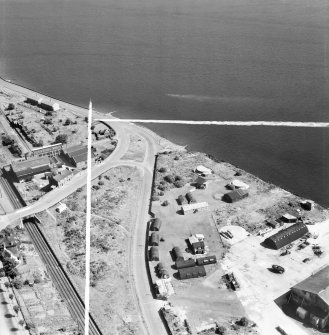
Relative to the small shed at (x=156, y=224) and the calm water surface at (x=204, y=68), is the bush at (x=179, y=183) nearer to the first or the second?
the small shed at (x=156, y=224)

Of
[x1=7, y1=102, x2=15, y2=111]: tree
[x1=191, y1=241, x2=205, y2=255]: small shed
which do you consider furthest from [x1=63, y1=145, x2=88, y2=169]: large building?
[x1=191, y1=241, x2=205, y2=255]: small shed

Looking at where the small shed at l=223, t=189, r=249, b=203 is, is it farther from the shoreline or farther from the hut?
the hut

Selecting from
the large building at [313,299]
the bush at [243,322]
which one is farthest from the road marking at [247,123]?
the bush at [243,322]

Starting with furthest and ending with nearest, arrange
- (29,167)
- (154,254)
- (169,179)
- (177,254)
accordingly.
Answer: (29,167), (169,179), (177,254), (154,254)

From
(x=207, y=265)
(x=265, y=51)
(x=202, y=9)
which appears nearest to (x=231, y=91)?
(x=265, y=51)

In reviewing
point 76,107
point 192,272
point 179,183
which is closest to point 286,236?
point 192,272

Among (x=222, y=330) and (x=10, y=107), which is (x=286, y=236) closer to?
(x=222, y=330)
